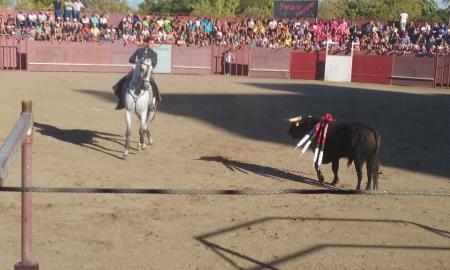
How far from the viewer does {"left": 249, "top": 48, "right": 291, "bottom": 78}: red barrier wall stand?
1078 inches

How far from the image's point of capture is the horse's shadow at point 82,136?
10.0m

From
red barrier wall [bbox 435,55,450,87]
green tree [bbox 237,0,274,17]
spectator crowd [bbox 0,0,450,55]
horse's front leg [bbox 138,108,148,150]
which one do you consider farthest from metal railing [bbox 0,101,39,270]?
green tree [bbox 237,0,274,17]

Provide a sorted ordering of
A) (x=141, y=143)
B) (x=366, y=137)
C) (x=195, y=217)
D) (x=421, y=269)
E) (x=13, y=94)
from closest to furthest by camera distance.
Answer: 1. (x=421, y=269)
2. (x=195, y=217)
3. (x=366, y=137)
4. (x=141, y=143)
5. (x=13, y=94)

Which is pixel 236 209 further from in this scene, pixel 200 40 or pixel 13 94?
pixel 200 40

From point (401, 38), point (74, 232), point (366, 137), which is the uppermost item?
point (401, 38)

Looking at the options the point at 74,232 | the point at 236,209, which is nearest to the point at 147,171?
the point at 236,209

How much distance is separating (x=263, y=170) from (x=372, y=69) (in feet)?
59.6

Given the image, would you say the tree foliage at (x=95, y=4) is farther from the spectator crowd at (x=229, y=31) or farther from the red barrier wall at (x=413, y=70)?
the red barrier wall at (x=413, y=70)

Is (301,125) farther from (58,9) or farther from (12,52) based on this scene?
(58,9)

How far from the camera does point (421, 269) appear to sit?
16.0 ft

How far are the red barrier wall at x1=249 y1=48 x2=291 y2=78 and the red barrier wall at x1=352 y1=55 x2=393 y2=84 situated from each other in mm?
3128

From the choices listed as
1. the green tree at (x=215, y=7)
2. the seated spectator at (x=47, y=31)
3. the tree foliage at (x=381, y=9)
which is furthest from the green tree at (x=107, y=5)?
the seated spectator at (x=47, y=31)

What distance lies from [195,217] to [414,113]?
34.4ft

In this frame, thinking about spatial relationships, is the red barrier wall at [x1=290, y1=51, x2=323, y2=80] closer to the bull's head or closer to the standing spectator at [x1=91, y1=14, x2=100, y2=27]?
the standing spectator at [x1=91, y1=14, x2=100, y2=27]
